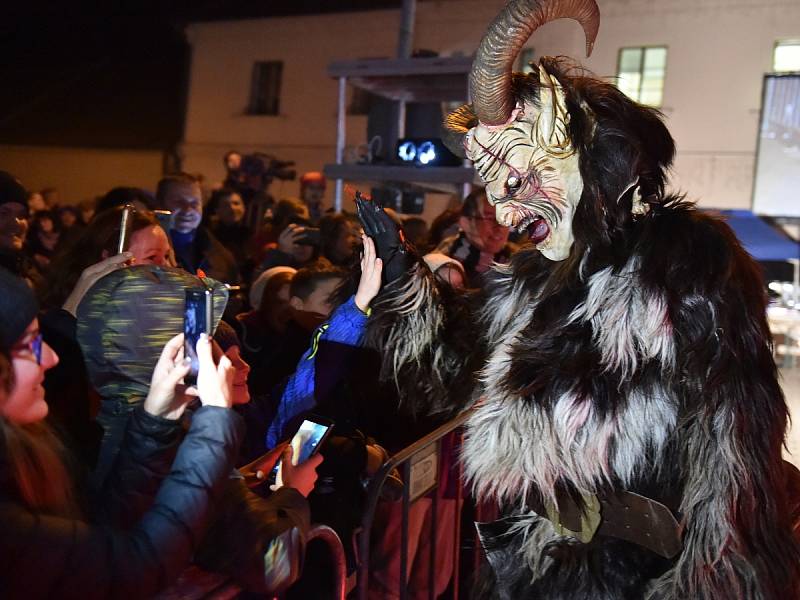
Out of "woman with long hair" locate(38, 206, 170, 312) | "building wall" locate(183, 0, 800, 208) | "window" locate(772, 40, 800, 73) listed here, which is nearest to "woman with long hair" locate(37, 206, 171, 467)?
"woman with long hair" locate(38, 206, 170, 312)

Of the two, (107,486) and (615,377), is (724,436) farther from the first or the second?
(107,486)

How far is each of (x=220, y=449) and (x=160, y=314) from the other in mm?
338

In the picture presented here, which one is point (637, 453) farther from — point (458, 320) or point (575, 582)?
point (458, 320)

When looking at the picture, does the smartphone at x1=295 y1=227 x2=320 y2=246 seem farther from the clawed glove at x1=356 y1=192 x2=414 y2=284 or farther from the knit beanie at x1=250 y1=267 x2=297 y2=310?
the clawed glove at x1=356 y1=192 x2=414 y2=284

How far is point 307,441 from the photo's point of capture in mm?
1842

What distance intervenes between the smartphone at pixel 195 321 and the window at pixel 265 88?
1769 centimetres

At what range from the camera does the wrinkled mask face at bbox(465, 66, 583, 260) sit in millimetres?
1943

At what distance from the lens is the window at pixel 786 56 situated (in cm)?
1285

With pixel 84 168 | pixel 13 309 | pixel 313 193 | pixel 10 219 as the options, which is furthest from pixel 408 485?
pixel 84 168

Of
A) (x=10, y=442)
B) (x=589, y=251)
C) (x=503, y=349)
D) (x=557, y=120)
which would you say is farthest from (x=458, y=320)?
(x=10, y=442)

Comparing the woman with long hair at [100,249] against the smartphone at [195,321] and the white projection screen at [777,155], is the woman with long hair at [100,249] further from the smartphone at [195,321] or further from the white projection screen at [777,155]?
the white projection screen at [777,155]

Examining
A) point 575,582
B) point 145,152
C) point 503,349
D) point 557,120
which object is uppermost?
point 145,152

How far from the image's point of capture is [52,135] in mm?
18219

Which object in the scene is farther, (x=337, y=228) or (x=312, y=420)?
(x=337, y=228)
